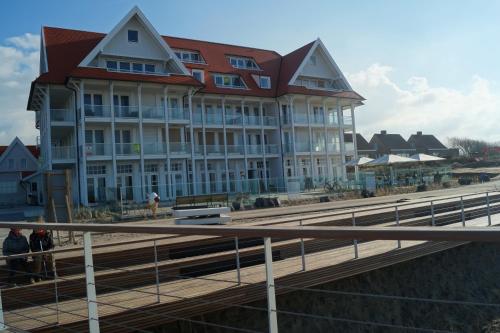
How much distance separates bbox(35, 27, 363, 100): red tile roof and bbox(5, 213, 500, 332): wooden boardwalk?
25885 mm

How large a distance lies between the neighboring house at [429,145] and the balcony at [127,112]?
233ft

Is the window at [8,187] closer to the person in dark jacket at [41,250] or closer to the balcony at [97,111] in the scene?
the balcony at [97,111]

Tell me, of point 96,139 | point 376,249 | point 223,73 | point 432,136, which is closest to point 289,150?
point 223,73

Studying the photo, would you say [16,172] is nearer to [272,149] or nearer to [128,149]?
[128,149]

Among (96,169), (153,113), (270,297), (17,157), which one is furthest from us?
(17,157)

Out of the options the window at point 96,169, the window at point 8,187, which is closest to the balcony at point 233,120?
the window at point 96,169

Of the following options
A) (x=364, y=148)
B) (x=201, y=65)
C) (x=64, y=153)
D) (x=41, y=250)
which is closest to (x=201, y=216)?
(x=41, y=250)

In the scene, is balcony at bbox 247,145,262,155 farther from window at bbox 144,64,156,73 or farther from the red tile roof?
window at bbox 144,64,156,73

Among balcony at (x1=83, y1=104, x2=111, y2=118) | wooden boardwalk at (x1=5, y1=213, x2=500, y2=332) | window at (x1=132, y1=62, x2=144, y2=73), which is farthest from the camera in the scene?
window at (x1=132, y1=62, x2=144, y2=73)

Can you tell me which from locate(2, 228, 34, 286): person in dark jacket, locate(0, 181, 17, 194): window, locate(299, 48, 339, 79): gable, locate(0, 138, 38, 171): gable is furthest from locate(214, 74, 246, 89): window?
locate(2, 228, 34, 286): person in dark jacket

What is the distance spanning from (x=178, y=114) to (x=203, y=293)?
29.3m

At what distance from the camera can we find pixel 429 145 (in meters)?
92.9

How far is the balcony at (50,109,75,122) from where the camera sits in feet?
107

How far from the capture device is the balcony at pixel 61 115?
32.6 meters
